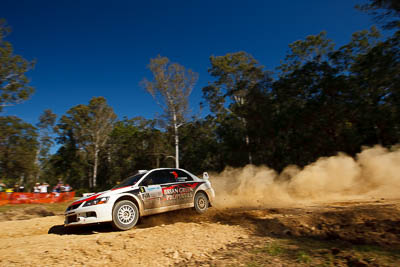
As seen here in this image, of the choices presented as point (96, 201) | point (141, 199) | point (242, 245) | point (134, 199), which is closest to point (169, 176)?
point (141, 199)

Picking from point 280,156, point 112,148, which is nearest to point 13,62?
point 112,148

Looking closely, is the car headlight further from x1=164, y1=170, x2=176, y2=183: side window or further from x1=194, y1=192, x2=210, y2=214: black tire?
x1=194, y1=192, x2=210, y2=214: black tire

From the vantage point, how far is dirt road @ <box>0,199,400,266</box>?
3740 millimetres

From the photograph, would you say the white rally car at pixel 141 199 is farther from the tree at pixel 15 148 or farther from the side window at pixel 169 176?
the tree at pixel 15 148

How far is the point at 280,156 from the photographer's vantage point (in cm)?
2889

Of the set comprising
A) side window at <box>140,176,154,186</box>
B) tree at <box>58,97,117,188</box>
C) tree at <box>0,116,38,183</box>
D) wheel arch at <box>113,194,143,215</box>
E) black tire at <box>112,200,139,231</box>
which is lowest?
black tire at <box>112,200,139,231</box>

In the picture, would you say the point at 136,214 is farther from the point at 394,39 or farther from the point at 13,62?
the point at 13,62

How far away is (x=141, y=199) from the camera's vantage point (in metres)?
6.95

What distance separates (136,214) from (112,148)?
135ft

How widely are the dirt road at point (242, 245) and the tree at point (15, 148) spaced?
92.3 ft

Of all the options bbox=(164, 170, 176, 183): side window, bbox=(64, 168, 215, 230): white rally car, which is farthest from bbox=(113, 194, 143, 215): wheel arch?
bbox=(164, 170, 176, 183): side window

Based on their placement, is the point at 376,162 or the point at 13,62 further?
the point at 13,62

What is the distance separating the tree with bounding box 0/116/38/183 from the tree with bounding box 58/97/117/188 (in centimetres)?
875

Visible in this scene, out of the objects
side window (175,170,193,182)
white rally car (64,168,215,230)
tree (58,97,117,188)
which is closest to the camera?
white rally car (64,168,215,230)
